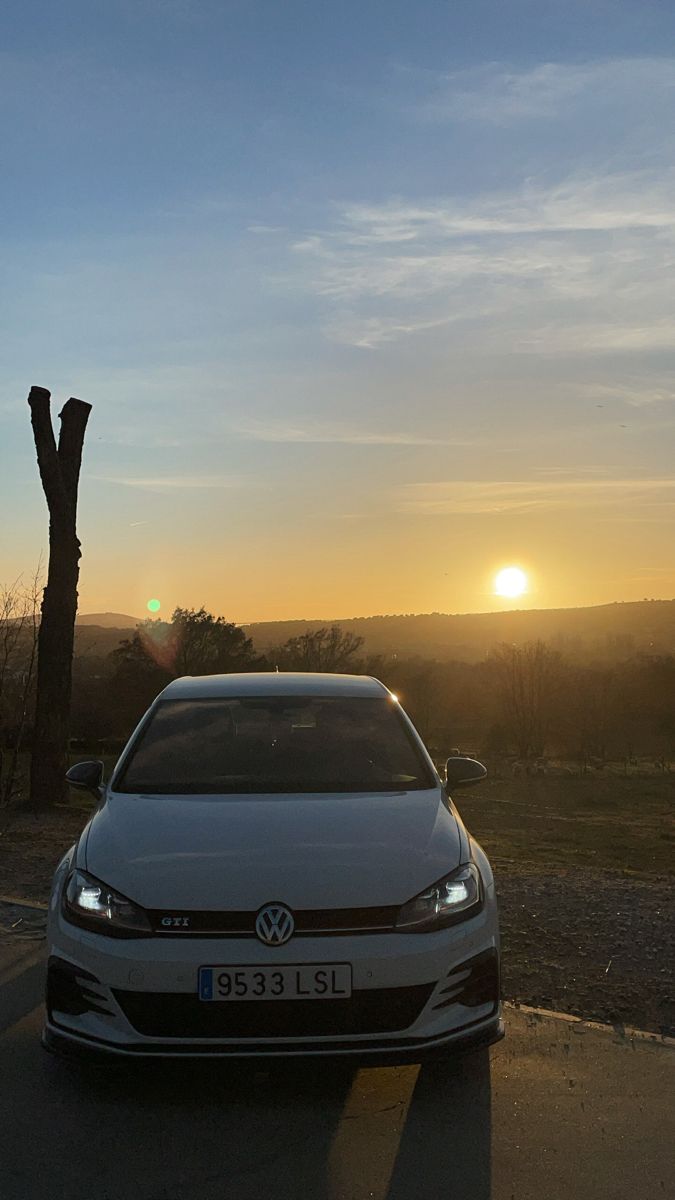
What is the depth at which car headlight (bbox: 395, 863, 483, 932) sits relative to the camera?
11.7 ft

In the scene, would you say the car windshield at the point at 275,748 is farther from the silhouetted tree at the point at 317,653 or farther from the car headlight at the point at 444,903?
the silhouetted tree at the point at 317,653

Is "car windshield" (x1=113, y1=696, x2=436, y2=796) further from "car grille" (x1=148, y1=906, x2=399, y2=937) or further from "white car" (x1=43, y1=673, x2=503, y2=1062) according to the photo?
"car grille" (x1=148, y1=906, x2=399, y2=937)

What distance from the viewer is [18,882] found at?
7.39 m

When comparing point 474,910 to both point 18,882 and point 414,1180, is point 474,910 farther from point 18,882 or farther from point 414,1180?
point 18,882

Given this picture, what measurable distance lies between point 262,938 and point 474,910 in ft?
2.58

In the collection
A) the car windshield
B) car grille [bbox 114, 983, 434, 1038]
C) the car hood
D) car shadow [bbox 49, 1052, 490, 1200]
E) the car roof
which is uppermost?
the car roof

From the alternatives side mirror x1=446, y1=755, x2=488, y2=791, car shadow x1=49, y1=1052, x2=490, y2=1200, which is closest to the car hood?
car shadow x1=49, y1=1052, x2=490, y2=1200

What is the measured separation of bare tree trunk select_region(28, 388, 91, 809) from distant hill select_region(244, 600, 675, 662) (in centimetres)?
9641

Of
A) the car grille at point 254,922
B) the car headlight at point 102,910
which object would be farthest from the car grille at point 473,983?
the car headlight at point 102,910

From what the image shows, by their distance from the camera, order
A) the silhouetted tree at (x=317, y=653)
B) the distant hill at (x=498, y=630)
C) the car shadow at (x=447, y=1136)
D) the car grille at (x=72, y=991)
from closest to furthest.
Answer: the car shadow at (x=447, y=1136), the car grille at (x=72, y=991), the silhouetted tree at (x=317, y=653), the distant hill at (x=498, y=630)

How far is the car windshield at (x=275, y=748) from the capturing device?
182 inches

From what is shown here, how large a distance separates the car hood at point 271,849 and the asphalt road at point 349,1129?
57 centimetres

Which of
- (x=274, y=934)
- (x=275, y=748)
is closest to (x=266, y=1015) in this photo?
(x=274, y=934)

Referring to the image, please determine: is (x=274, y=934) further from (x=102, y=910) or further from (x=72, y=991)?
(x=72, y=991)
